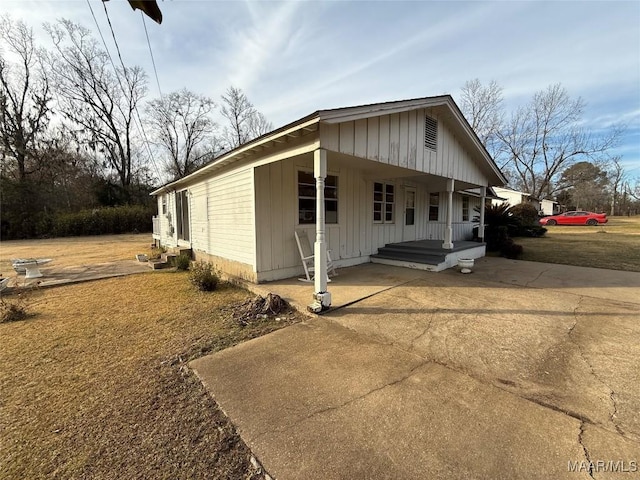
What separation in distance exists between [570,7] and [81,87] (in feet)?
115

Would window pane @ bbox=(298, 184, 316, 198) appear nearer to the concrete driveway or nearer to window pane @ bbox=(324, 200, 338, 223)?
window pane @ bbox=(324, 200, 338, 223)

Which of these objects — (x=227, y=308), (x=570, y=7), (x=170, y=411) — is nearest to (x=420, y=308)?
(x=227, y=308)

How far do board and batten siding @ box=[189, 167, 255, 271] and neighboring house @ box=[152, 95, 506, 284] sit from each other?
0.08ft

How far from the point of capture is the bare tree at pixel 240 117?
102 ft

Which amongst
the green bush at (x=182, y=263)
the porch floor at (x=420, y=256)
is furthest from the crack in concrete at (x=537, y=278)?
the green bush at (x=182, y=263)

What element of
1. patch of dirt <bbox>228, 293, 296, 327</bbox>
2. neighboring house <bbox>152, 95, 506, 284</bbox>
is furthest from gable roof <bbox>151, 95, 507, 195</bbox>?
patch of dirt <bbox>228, 293, 296, 327</bbox>

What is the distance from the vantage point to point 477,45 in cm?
777

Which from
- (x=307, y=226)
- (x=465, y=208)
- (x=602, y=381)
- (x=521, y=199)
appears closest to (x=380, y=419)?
(x=602, y=381)

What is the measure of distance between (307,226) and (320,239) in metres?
2.44

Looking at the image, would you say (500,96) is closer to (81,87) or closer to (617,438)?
(617,438)

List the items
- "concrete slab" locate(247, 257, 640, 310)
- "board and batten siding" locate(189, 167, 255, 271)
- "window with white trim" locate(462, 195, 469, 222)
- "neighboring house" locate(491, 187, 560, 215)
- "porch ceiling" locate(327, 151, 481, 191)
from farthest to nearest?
1. "neighboring house" locate(491, 187, 560, 215)
2. "window with white trim" locate(462, 195, 469, 222)
3. "porch ceiling" locate(327, 151, 481, 191)
4. "board and batten siding" locate(189, 167, 255, 271)
5. "concrete slab" locate(247, 257, 640, 310)

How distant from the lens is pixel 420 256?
7625 millimetres

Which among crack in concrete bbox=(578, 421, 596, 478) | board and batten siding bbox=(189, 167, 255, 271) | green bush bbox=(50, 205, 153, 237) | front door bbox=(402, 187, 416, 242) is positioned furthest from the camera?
green bush bbox=(50, 205, 153, 237)

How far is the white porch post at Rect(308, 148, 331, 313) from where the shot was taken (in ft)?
13.6
